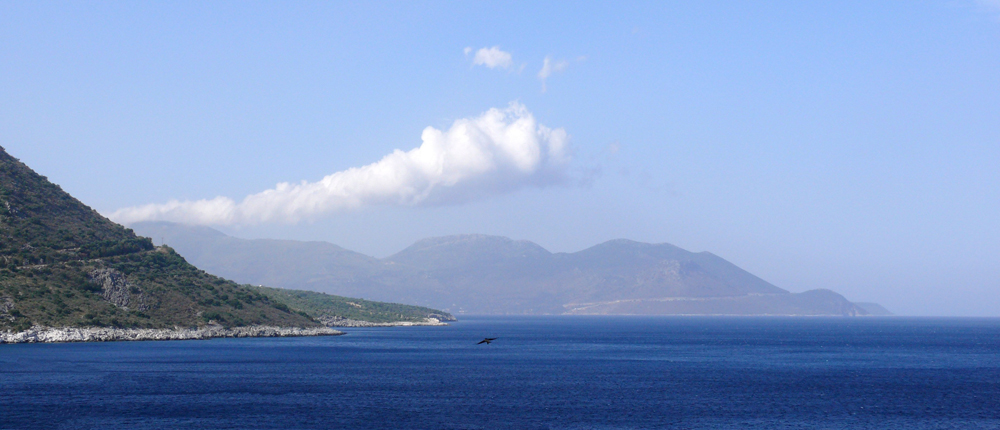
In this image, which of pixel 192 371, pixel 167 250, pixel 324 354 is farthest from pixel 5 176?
pixel 192 371

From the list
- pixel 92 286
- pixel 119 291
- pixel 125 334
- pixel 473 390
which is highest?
pixel 92 286

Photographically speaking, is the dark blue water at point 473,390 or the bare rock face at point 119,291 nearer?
the dark blue water at point 473,390

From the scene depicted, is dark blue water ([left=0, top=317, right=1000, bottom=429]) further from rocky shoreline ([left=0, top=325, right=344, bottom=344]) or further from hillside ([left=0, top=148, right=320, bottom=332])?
hillside ([left=0, top=148, right=320, bottom=332])

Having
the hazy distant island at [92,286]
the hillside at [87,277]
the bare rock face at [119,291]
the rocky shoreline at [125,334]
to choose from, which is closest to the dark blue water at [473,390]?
the rocky shoreline at [125,334]

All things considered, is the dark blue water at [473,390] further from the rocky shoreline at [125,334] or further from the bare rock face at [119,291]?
the bare rock face at [119,291]

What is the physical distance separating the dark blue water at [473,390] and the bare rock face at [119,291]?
563 inches

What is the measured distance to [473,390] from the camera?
3046 inches

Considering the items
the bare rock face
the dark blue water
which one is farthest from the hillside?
the dark blue water

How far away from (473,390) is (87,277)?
305ft

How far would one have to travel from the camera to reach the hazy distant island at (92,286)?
409ft

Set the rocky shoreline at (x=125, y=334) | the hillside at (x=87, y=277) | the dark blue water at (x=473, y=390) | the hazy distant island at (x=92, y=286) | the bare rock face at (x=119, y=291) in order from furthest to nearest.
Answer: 1. the bare rock face at (x=119, y=291)
2. the hillside at (x=87, y=277)
3. the hazy distant island at (x=92, y=286)
4. the rocky shoreline at (x=125, y=334)
5. the dark blue water at (x=473, y=390)

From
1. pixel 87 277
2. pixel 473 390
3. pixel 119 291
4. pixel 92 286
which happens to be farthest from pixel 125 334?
pixel 473 390

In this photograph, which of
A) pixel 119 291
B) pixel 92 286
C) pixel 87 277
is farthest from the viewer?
pixel 87 277

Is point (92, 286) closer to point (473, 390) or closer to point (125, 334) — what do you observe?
point (125, 334)
